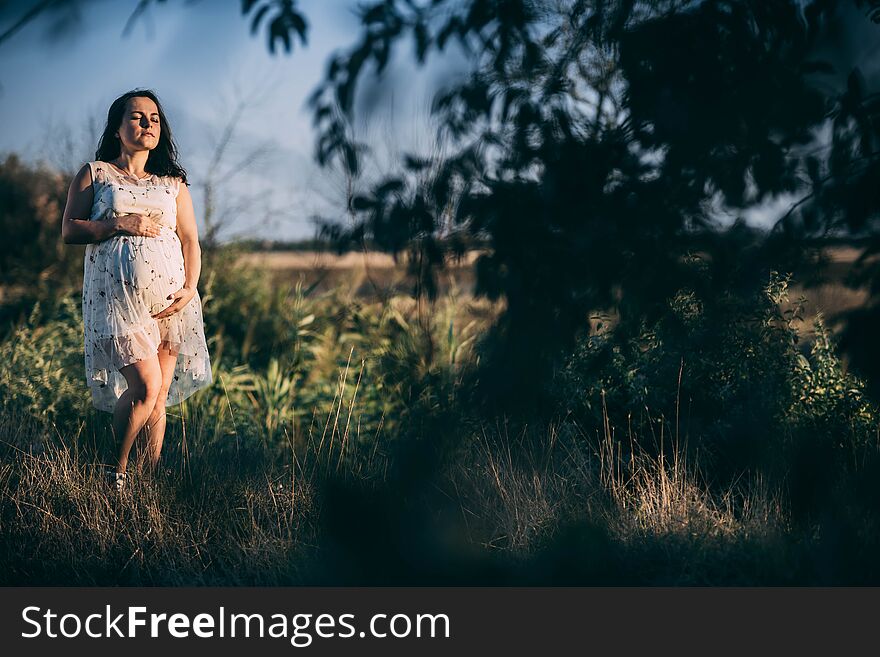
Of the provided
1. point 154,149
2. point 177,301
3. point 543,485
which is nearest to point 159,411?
point 177,301

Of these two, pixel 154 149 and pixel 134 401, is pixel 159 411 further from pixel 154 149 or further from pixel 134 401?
pixel 154 149

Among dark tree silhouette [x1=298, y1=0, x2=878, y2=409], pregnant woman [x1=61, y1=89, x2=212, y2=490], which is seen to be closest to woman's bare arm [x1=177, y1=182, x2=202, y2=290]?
pregnant woman [x1=61, y1=89, x2=212, y2=490]

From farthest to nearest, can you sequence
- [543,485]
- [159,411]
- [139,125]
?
1. [159,411]
2. [139,125]
3. [543,485]

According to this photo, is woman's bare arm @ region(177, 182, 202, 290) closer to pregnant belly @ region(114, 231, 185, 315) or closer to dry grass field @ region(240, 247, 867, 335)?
pregnant belly @ region(114, 231, 185, 315)

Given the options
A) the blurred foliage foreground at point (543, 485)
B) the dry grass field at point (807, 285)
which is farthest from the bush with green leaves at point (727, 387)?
the dry grass field at point (807, 285)

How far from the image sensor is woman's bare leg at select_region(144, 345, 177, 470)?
141 inches

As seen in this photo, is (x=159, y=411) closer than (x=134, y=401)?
No

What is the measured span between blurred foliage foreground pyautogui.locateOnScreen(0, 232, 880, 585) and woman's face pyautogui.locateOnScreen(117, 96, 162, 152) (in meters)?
1.26

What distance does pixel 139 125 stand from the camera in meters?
3.48

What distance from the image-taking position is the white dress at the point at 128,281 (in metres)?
3.40

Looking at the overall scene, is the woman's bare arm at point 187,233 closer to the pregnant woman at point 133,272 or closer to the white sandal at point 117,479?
the pregnant woman at point 133,272

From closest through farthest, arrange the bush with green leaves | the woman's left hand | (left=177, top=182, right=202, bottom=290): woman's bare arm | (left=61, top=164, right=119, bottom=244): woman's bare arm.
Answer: the bush with green leaves → (left=61, top=164, right=119, bottom=244): woman's bare arm → the woman's left hand → (left=177, top=182, right=202, bottom=290): woman's bare arm

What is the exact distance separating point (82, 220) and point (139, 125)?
1.41 feet
